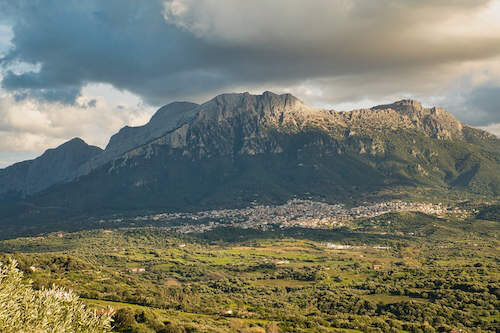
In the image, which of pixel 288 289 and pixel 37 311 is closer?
pixel 37 311

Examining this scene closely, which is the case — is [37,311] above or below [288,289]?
above

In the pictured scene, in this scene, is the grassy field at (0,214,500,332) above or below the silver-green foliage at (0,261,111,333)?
below

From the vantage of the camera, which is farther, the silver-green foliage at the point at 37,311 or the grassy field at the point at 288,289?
the grassy field at the point at 288,289

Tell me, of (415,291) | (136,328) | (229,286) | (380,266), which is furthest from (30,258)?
(380,266)

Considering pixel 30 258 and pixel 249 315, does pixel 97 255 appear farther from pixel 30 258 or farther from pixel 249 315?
pixel 249 315

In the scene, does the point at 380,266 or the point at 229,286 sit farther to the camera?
the point at 380,266

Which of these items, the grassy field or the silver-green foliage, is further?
the grassy field

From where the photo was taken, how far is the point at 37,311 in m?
32.0

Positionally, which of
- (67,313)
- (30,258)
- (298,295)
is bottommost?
(298,295)

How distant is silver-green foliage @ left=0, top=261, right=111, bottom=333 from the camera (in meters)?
30.3

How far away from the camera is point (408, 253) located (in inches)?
7559

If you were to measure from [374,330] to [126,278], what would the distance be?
71.6 m

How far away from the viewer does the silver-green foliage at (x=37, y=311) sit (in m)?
30.3

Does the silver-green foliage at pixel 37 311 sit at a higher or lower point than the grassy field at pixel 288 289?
higher
